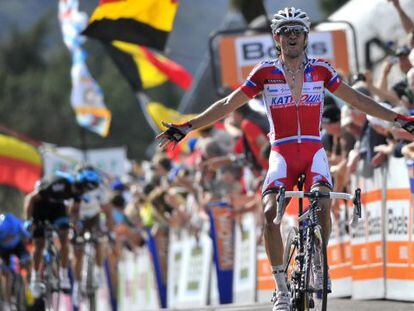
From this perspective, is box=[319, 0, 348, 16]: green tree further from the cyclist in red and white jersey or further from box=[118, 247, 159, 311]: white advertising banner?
the cyclist in red and white jersey

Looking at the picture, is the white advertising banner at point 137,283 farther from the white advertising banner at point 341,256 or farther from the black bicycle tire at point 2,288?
the white advertising banner at point 341,256

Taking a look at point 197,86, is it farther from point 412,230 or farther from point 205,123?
point 205,123

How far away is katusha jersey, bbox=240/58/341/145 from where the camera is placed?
32.3 feet

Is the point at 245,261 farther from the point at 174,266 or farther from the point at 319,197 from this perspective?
the point at 319,197

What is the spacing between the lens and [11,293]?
17500mm

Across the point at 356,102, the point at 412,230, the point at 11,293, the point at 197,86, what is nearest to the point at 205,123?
the point at 356,102

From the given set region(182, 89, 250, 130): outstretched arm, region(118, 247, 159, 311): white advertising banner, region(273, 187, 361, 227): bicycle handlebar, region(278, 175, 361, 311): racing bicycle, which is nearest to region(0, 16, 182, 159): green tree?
region(118, 247, 159, 311): white advertising banner

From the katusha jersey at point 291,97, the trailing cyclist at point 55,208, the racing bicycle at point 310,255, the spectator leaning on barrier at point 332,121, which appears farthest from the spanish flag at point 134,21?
the racing bicycle at point 310,255

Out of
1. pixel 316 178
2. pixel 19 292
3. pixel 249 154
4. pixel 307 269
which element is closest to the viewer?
pixel 307 269

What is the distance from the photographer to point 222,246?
17.5 meters

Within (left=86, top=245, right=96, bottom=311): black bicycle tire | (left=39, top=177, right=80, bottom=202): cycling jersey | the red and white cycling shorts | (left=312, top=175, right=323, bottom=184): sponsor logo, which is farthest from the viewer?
(left=86, top=245, right=96, bottom=311): black bicycle tire

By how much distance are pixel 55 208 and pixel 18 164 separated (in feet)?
25.8

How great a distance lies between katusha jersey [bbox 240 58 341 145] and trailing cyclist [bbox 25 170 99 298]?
620 centimetres

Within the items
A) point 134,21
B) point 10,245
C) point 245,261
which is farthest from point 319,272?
point 134,21
